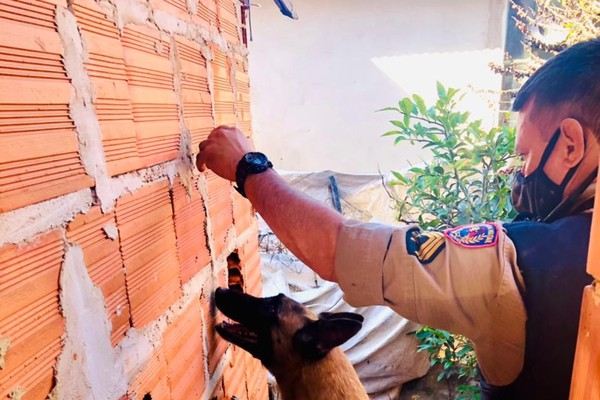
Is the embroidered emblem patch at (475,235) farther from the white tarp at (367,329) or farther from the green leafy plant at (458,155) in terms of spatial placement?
the white tarp at (367,329)

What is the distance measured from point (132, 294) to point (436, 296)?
75 centimetres

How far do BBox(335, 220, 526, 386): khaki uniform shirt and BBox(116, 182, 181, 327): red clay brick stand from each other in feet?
1.67

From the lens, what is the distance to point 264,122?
26.8 feet

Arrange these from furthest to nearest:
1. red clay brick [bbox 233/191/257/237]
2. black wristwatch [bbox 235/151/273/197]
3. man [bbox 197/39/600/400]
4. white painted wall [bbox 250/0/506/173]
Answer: white painted wall [bbox 250/0/506/173] → red clay brick [bbox 233/191/257/237] → black wristwatch [bbox 235/151/273/197] → man [bbox 197/39/600/400]

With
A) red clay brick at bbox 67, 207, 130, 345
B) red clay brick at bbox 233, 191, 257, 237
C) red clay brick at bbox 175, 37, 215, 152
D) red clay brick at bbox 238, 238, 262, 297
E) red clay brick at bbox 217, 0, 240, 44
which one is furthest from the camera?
red clay brick at bbox 238, 238, 262, 297

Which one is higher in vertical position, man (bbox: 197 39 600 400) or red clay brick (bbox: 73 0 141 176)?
red clay brick (bbox: 73 0 141 176)

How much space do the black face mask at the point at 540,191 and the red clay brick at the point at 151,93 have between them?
3.52 feet

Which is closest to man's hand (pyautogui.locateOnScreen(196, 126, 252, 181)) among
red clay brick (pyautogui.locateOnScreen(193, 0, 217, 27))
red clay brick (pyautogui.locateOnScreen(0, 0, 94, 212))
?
red clay brick (pyautogui.locateOnScreen(193, 0, 217, 27))

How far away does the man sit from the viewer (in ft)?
3.13

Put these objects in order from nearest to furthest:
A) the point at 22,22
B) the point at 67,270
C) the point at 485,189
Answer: the point at 22,22
the point at 67,270
the point at 485,189

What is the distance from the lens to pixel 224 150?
1312 millimetres

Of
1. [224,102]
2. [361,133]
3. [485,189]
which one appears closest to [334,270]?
[224,102]

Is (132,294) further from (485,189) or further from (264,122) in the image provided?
(264,122)

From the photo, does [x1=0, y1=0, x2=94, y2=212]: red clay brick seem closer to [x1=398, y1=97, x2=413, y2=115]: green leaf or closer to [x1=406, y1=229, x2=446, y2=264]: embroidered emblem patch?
[x1=406, y1=229, x2=446, y2=264]: embroidered emblem patch
